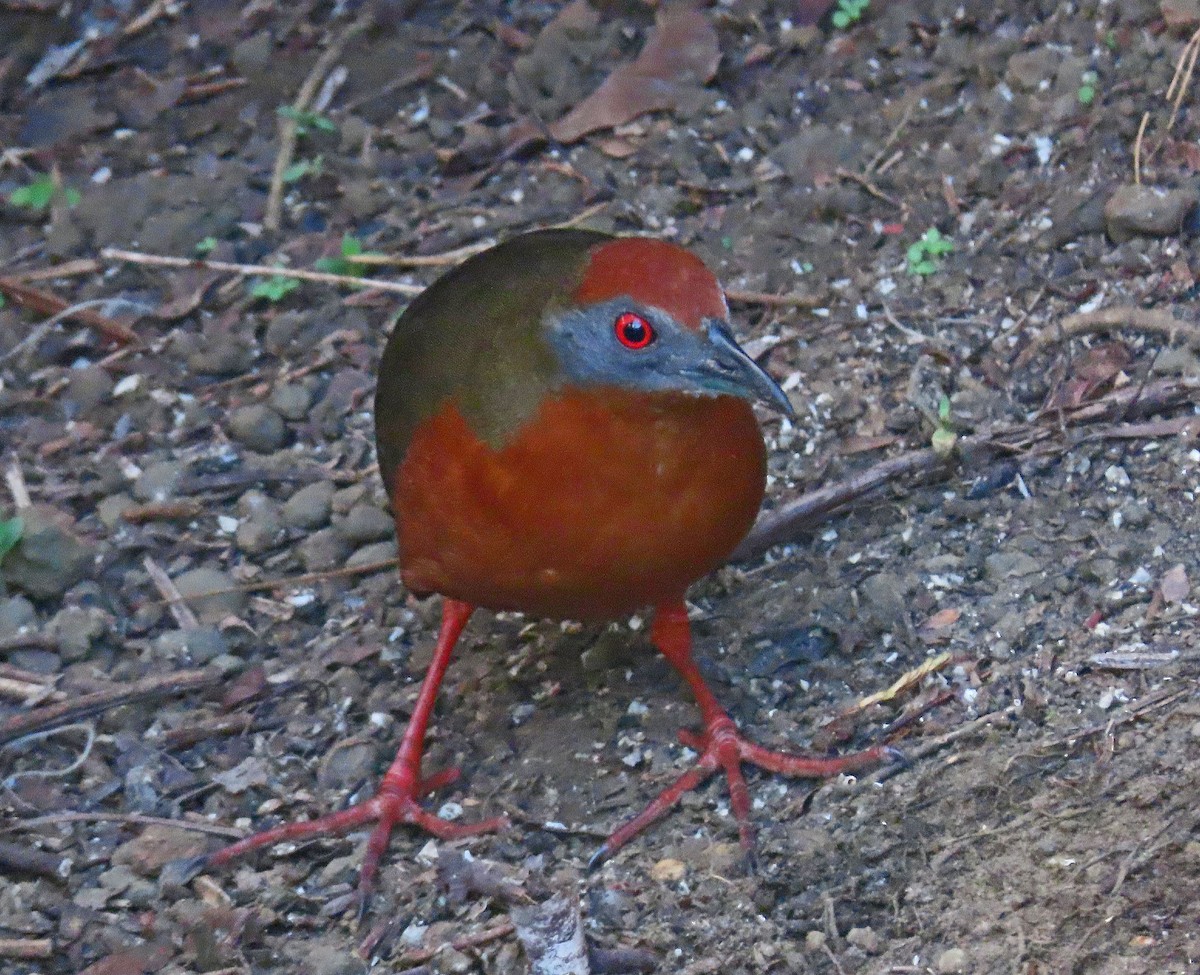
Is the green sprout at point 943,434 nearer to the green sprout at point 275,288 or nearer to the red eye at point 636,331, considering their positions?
the red eye at point 636,331

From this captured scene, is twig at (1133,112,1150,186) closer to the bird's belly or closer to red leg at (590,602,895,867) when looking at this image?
the bird's belly

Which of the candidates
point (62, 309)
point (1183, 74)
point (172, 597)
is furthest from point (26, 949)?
point (1183, 74)

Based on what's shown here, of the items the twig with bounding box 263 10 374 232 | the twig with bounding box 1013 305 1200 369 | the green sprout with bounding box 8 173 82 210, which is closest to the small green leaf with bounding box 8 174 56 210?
the green sprout with bounding box 8 173 82 210

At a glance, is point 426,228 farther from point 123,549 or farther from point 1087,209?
point 1087,209

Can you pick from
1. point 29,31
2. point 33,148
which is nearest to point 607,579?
point 33,148

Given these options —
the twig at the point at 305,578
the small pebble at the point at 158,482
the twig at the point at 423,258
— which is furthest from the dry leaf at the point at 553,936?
the twig at the point at 423,258

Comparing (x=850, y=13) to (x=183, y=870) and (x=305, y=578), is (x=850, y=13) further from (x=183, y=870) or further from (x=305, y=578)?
(x=183, y=870)
